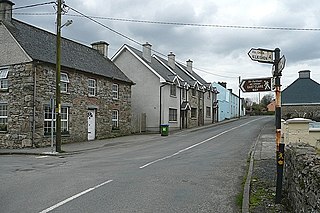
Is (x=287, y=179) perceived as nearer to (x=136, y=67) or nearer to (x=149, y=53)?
(x=136, y=67)

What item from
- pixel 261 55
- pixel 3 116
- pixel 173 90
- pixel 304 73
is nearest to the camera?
pixel 261 55

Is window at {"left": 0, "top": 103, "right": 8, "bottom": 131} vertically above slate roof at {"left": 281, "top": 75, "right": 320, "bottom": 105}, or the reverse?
slate roof at {"left": 281, "top": 75, "right": 320, "bottom": 105}

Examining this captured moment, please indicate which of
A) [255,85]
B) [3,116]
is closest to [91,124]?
[3,116]

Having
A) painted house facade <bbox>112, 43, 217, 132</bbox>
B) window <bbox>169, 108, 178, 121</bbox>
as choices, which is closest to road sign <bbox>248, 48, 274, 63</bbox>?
painted house facade <bbox>112, 43, 217, 132</bbox>

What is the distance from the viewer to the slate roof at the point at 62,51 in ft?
75.0

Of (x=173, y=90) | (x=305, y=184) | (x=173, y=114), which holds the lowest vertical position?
(x=305, y=184)

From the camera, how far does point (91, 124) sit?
27.3m

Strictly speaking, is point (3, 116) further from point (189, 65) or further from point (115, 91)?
point (189, 65)

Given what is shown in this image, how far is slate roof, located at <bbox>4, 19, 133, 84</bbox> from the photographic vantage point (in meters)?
22.9

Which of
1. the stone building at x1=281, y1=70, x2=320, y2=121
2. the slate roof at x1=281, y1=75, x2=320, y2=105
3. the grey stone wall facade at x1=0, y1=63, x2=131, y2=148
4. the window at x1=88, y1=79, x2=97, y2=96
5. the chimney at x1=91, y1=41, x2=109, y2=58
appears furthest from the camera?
the slate roof at x1=281, y1=75, x2=320, y2=105

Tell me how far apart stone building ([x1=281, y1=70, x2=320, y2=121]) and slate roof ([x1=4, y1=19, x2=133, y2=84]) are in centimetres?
2246

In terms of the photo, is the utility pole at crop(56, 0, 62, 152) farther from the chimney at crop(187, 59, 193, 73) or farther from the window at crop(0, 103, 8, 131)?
the chimney at crop(187, 59, 193, 73)

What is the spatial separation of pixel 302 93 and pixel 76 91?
30887mm

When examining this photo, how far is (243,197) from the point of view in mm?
7723
